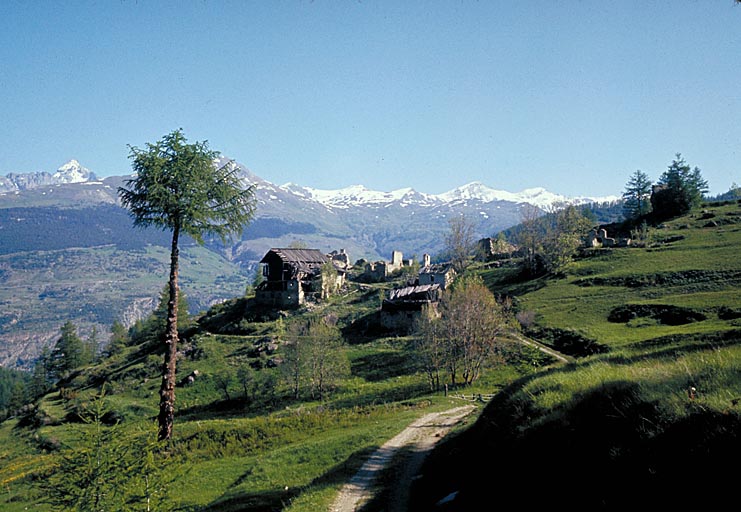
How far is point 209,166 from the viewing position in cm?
2728

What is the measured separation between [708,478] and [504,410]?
8.98 m

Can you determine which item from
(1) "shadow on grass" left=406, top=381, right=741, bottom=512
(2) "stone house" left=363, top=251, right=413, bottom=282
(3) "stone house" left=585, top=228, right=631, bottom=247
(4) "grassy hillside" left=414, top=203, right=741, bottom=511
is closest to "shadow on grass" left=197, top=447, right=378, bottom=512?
(4) "grassy hillside" left=414, top=203, right=741, bottom=511

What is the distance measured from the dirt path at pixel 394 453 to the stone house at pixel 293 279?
70.0 metres

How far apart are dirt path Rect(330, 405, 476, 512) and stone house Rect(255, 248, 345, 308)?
230 ft

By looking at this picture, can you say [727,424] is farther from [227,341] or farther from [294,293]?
[294,293]

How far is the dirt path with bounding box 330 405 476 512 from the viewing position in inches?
675

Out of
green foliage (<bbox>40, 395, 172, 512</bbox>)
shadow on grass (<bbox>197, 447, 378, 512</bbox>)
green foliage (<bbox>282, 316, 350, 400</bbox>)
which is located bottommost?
green foliage (<bbox>282, 316, 350, 400</bbox>)

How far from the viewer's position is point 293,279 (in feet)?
340

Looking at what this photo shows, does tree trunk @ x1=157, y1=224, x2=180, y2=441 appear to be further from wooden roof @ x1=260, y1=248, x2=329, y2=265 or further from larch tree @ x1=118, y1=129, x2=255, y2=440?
wooden roof @ x1=260, y1=248, x2=329, y2=265

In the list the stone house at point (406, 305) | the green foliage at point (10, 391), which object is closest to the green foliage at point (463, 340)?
the stone house at point (406, 305)

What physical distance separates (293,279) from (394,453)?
82.4 m

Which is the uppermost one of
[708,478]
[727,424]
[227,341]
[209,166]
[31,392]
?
[209,166]

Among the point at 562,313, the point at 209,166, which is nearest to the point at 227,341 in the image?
the point at 562,313

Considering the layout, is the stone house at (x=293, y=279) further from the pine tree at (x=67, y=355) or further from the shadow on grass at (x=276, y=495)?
the shadow on grass at (x=276, y=495)
